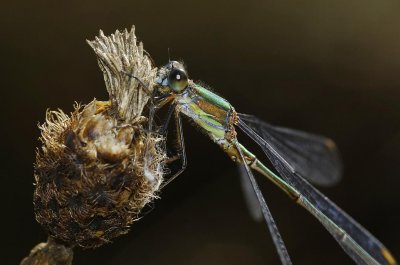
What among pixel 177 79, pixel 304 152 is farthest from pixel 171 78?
pixel 304 152

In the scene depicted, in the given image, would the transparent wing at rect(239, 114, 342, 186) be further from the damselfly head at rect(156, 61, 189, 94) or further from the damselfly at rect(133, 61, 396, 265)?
the damselfly head at rect(156, 61, 189, 94)

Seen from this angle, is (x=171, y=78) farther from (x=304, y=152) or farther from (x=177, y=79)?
(x=304, y=152)

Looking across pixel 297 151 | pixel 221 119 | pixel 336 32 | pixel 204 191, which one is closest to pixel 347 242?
pixel 297 151

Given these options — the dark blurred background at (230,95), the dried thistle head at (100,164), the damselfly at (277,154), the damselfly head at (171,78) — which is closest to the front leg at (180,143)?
the damselfly at (277,154)

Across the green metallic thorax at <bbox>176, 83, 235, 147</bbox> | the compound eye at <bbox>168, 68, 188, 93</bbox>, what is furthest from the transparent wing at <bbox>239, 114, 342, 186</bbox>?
the compound eye at <bbox>168, 68, 188, 93</bbox>

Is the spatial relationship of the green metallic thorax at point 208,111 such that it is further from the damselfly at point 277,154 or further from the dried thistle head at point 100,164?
the dried thistle head at point 100,164

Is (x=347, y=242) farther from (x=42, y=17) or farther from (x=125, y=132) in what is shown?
(x=42, y=17)
